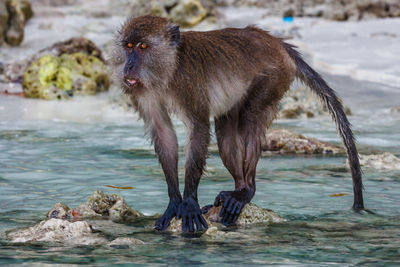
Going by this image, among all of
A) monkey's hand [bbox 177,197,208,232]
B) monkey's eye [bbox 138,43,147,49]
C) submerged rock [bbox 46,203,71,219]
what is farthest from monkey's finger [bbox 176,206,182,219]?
monkey's eye [bbox 138,43,147,49]

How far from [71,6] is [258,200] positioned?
2214cm

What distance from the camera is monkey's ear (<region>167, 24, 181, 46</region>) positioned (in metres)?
4.57

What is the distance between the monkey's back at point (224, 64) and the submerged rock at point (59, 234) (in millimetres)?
1089

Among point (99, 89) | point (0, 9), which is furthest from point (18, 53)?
point (99, 89)

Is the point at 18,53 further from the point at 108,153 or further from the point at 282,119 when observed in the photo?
the point at 108,153

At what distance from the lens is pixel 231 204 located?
4.85 metres

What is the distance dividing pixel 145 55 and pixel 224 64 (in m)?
0.70

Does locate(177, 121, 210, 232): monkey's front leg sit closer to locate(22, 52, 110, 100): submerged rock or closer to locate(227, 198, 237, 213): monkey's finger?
locate(227, 198, 237, 213): monkey's finger

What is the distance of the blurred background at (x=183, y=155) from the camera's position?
404 centimetres

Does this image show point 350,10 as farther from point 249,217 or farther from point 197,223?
point 197,223

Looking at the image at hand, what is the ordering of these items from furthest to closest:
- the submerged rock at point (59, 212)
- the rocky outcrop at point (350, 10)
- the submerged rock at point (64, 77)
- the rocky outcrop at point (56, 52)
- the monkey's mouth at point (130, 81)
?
the rocky outcrop at point (350, 10) → the rocky outcrop at point (56, 52) → the submerged rock at point (64, 77) → the submerged rock at point (59, 212) → the monkey's mouth at point (130, 81)

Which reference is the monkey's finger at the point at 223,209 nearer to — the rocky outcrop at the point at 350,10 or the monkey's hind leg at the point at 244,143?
the monkey's hind leg at the point at 244,143

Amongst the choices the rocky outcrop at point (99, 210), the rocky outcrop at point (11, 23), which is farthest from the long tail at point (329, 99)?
the rocky outcrop at point (11, 23)

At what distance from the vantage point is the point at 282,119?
34.9 ft
